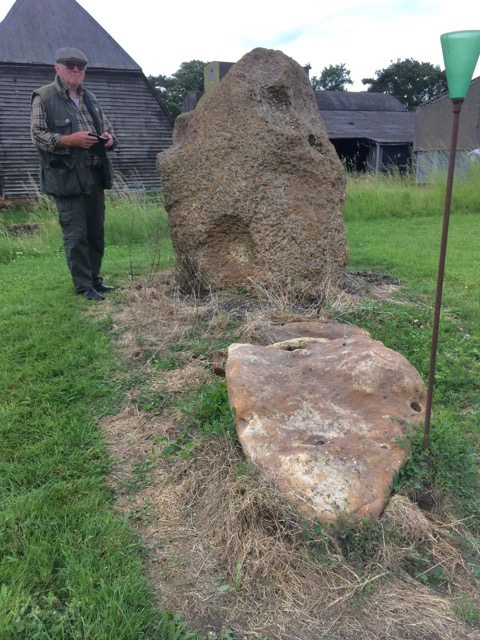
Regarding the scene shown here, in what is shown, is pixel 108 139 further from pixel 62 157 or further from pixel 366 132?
pixel 366 132

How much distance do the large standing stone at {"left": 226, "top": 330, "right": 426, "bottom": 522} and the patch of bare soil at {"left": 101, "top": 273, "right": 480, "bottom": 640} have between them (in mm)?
111

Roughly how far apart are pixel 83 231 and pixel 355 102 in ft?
106

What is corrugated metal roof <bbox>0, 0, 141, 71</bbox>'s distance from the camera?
59.6 feet

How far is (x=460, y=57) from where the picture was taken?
207 centimetres

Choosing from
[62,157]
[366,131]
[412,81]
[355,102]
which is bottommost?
[62,157]

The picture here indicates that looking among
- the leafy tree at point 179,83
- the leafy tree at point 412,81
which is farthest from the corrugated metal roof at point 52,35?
the leafy tree at point 412,81

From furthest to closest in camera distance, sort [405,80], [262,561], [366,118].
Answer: [405,80] < [366,118] < [262,561]

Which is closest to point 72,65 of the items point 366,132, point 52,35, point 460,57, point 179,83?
point 460,57

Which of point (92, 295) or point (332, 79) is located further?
point (332, 79)

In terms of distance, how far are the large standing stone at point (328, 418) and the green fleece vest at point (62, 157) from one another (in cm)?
267

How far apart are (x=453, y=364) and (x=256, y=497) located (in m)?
2.10

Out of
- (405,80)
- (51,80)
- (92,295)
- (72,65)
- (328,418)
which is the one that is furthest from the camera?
(405,80)

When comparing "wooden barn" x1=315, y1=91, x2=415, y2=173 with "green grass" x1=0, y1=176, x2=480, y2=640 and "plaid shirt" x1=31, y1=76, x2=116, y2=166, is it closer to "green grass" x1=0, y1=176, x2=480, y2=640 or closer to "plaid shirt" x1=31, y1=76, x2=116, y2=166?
"plaid shirt" x1=31, y1=76, x2=116, y2=166

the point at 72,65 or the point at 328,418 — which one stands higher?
the point at 72,65
